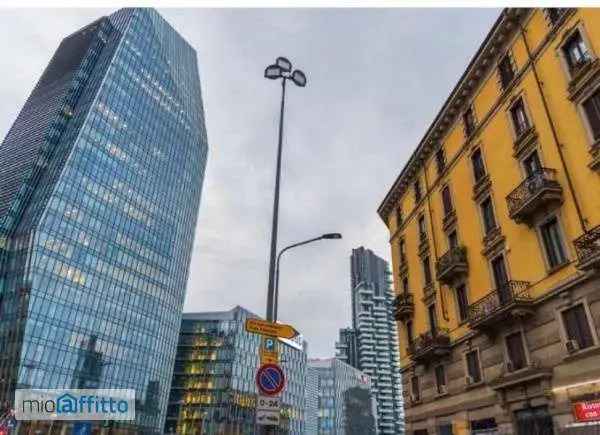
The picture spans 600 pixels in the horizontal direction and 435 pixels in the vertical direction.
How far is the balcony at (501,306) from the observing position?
1797 cm

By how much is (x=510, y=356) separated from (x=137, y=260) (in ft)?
281

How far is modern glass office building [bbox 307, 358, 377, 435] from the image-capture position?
16162 cm

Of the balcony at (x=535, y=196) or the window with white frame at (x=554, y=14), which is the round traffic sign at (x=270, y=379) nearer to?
the balcony at (x=535, y=196)

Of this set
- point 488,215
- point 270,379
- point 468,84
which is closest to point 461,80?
point 468,84

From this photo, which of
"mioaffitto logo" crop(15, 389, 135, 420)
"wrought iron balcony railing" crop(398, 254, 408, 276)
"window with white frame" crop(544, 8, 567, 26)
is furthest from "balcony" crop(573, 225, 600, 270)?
"mioaffitto logo" crop(15, 389, 135, 420)

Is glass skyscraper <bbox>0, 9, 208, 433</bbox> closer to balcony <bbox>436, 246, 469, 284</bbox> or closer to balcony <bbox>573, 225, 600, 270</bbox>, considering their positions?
balcony <bbox>436, 246, 469, 284</bbox>

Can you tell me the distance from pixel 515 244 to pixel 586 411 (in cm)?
736

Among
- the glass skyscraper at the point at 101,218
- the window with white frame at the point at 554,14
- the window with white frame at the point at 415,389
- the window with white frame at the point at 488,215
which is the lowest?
the window with white frame at the point at 415,389

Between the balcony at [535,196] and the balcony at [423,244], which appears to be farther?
the balcony at [423,244]

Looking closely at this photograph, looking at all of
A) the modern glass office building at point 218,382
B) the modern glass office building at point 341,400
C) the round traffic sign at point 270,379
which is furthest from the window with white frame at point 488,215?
the modern glass office building at point 341,400

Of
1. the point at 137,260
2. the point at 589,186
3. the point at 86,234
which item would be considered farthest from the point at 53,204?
the point at 589,186

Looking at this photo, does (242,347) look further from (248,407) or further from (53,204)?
(53,204)

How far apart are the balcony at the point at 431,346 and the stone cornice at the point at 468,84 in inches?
462
